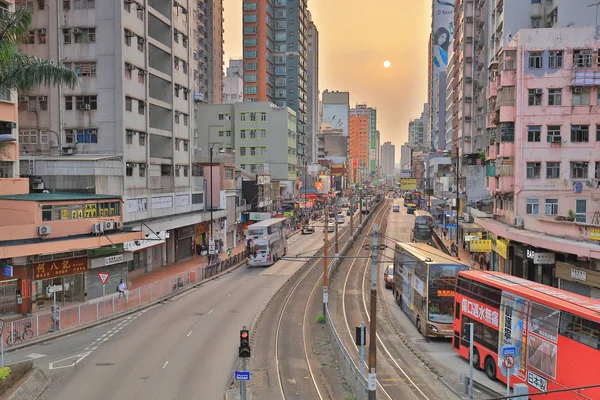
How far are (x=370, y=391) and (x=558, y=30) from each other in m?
30.2

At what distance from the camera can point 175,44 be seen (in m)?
53.0

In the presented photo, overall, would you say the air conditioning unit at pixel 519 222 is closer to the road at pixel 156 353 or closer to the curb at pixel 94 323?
the road at pixel 156 353

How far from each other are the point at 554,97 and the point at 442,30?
11704 cm

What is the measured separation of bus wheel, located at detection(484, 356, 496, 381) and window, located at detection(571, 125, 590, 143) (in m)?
21.4

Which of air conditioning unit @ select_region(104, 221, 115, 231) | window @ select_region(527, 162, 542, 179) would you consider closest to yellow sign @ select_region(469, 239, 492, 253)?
window @ select_region(527, 162, 542, 179)

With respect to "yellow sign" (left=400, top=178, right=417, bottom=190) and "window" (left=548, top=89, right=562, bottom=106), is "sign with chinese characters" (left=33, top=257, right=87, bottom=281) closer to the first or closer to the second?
"window" (left=548, top=89, right=562, bottom=106)

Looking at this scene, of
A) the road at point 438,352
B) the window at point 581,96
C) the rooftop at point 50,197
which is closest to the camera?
the road at point 438,352

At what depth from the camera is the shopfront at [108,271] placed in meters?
36.7

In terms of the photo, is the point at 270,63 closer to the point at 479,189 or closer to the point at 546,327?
the point at 479,189

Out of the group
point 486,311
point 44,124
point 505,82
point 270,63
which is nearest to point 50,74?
point 486,311

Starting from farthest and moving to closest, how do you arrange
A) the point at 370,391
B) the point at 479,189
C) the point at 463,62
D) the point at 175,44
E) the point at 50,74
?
the point at 463,62 → the point at 479,189 → the point at 175,44 → the point at 50,74 → the point at 370,391

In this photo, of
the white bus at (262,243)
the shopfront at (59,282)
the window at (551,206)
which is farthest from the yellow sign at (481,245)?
the shopfront at (59,282)

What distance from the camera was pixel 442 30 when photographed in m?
146

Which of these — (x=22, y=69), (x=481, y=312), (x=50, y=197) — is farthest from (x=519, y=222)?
(x=22, y=69)
